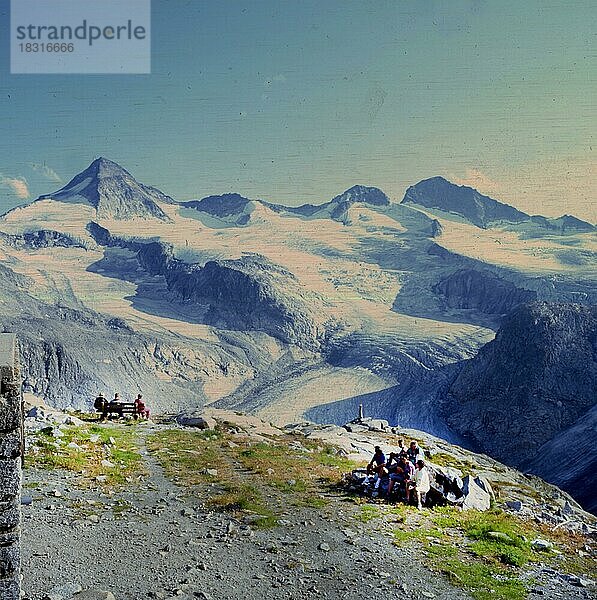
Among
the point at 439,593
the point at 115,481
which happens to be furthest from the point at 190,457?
the point at 439,593

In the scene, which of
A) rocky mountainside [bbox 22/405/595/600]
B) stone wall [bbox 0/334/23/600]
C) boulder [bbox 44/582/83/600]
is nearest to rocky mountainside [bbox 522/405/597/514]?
rocky mountainside [bbox 22/405/595/600]

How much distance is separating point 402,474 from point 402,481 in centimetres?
23

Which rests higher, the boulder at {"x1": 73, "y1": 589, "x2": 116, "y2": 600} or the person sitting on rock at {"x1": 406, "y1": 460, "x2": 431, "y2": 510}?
the boulder at {"x1": 73, "y1": 589, "x2": 116, "y2": 600}

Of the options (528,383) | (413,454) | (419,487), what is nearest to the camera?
(419,487)

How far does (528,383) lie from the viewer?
10656 centimetres

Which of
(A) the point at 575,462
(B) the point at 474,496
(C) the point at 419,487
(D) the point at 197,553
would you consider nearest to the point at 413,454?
(C) the point at 419,487

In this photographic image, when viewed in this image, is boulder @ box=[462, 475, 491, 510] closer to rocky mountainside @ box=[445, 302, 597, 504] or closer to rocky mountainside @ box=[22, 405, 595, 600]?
rocky mountainside @ box=[22, 405, 595, 600]

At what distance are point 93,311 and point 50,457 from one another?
150 meters

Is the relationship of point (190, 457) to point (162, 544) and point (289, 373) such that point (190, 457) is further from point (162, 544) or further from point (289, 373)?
point (289, 373)

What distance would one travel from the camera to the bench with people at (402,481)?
19078 millimetres

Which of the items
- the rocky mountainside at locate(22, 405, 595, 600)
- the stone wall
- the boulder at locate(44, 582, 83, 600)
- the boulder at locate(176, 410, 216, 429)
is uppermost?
the stone wall

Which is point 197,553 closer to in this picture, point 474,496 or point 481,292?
point 474,496

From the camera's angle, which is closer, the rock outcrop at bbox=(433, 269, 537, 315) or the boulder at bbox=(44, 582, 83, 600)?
the boulder at bbox=(44, 582, 83, 600)

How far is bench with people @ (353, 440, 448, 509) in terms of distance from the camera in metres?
19.1
